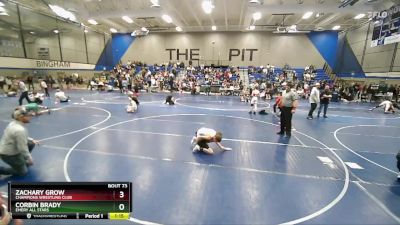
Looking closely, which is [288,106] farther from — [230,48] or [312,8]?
[230,48]

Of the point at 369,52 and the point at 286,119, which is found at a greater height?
the point at 369,52

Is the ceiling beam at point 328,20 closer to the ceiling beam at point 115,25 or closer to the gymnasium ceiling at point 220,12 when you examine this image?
the gymnasium ceiling at point 220,12

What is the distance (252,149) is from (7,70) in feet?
82.2

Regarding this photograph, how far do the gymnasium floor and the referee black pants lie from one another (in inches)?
19.1

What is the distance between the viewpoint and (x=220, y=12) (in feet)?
80.2

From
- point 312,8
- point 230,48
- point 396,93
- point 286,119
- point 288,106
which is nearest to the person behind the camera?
point 288,106

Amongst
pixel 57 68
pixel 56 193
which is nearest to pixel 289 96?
pixel 56 193

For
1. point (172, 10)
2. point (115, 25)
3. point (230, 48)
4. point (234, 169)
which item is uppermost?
point (115, 25)

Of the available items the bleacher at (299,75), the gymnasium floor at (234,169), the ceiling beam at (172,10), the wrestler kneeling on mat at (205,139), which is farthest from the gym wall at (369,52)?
the wrestler kneeling on mat at (205,139)

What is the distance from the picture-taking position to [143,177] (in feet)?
15.7

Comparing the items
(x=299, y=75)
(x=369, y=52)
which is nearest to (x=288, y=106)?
(x=369, y=52)

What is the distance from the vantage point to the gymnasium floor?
371cm
